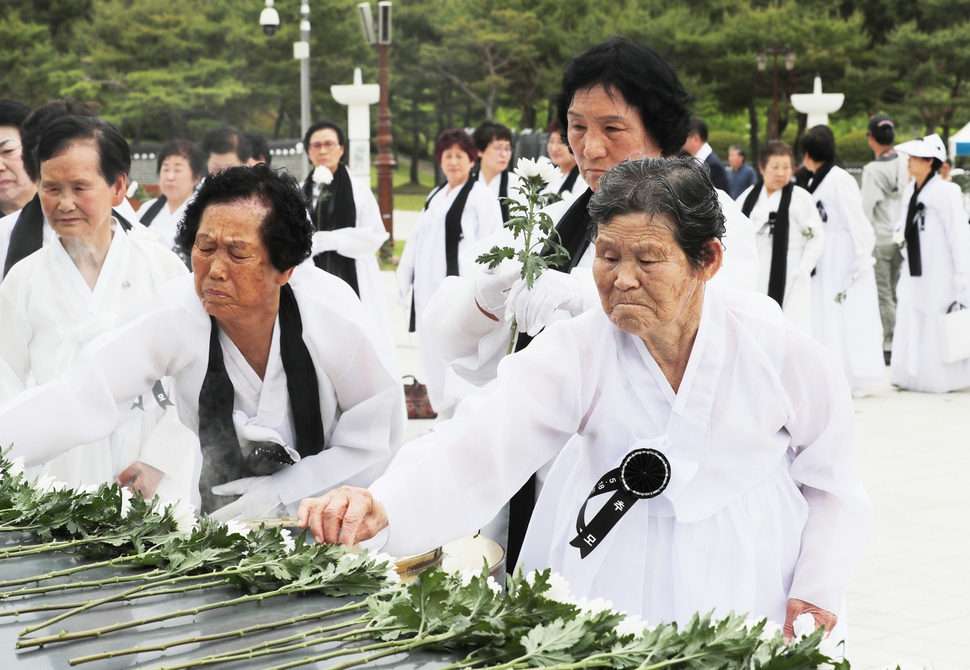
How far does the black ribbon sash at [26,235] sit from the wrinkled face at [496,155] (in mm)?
6215

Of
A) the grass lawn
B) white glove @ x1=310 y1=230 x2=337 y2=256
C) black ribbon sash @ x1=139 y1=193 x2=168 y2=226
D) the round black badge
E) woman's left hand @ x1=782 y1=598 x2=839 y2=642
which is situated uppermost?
the grass lawn

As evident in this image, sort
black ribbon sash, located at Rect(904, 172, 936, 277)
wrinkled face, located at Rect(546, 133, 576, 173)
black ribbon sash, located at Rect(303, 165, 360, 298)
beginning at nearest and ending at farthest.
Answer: black ribbon sash, located at Rect(303, 165, 360, 298), wrinkled face, located at Rect(546, 133, 576, 173), black ribbon sash, located at Rect(904, 172, 936, 277)

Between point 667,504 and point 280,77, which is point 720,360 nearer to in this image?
point 667,504

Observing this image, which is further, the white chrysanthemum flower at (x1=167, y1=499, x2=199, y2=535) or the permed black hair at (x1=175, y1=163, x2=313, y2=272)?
the permed black hair at (x1=175, y1=163, x2=313, y2=272)

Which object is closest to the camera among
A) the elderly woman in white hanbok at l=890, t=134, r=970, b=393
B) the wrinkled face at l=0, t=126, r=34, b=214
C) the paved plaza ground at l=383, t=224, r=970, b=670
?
the paved plaza ground at l=383, t=224, r=970, b=670

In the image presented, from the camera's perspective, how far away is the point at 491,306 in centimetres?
356

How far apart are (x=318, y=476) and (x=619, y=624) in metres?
1.81

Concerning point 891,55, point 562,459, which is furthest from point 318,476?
point 891,55

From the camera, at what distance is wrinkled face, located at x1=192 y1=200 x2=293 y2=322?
333 cm

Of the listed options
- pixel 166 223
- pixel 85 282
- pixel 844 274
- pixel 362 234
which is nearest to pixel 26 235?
pixel 85 282

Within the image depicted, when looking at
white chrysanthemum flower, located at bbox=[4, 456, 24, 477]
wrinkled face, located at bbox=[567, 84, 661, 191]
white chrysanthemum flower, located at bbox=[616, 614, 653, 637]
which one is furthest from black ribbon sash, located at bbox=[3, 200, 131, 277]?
white chrysanthemum flower, located at bbox=[616, 614, 653, 637]

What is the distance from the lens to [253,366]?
3.54 m

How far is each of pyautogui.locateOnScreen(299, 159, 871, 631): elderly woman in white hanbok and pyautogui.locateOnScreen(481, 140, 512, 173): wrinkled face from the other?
8.04 meters

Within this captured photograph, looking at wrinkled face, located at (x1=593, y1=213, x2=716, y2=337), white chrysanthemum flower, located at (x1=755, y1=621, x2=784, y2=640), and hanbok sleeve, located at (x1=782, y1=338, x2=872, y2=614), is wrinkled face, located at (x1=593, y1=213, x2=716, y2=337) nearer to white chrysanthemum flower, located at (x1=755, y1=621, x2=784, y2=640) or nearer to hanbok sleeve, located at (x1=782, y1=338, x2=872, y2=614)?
hanbok sleeve, located at (x1=782, y1=338, x2=872, y2=614)
